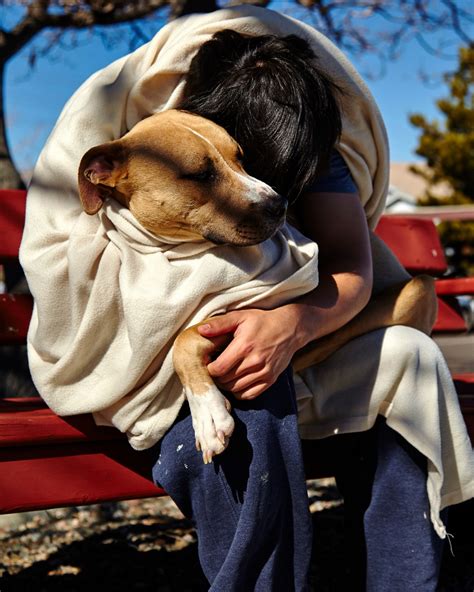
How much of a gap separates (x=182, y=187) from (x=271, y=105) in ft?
1.15

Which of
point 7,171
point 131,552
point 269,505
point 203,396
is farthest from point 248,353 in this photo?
point 7,171

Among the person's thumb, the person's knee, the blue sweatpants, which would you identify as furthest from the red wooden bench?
the person's thumb

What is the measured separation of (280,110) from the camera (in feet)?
6.37

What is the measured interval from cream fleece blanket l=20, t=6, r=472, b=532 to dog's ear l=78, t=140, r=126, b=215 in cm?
5

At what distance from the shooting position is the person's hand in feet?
5.53

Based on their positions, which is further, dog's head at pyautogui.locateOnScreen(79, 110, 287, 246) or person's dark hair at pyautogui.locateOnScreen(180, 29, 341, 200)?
person's dark hair at pyautogui.locateOnScreen(180, 29, 341, 200)

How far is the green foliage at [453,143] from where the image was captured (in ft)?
55.3

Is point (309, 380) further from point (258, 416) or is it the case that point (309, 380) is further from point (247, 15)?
point (247, 15)

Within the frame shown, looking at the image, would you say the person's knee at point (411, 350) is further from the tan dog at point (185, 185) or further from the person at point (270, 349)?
the tan dog at point (185, 185)

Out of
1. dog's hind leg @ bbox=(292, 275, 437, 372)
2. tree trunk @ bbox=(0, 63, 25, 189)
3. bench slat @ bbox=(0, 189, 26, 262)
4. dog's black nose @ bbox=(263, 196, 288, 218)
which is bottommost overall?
tree trunk @ bbox=(0, 63, 25, 189)

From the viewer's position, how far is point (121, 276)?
175 centimetres

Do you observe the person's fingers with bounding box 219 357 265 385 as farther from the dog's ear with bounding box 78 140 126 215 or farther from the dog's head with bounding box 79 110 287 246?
the dog's ear with bounding box 78 140 126 215

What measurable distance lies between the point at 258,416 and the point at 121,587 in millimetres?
1303

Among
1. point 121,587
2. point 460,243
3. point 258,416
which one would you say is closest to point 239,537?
point 258,416
